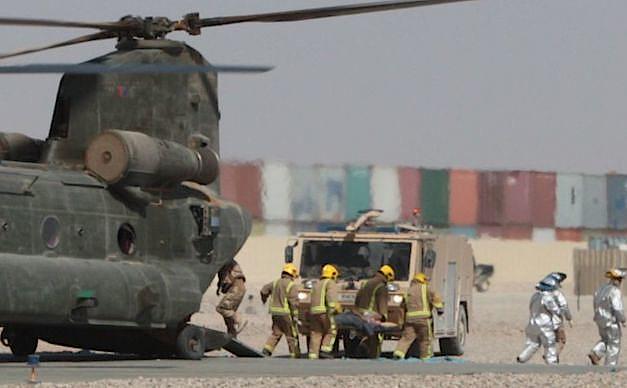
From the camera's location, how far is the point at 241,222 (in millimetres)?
24438

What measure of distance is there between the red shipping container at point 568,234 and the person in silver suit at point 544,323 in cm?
3624

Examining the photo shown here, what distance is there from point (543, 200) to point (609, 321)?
3219cm

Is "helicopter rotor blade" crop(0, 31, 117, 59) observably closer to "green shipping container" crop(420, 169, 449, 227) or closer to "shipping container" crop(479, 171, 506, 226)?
"green shipping container" crop(420, 169, 449, 227)

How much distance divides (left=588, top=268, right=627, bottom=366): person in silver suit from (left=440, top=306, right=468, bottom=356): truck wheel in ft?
12.8

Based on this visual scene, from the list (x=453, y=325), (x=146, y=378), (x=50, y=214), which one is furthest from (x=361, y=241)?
(x=146, y=378)

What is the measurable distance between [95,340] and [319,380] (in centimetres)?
648

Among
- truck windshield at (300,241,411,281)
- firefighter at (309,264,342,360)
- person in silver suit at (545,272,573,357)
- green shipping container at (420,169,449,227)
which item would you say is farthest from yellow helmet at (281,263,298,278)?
green shipping container at (420,169,449,227)

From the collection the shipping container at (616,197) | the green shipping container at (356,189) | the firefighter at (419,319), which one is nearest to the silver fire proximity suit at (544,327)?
the firefighter at (419,319)

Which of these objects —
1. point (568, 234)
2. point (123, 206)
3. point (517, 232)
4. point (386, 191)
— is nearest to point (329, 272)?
point (123, 206)

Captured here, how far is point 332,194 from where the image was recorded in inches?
1772

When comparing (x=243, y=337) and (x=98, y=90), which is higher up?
(x=98, y=90)

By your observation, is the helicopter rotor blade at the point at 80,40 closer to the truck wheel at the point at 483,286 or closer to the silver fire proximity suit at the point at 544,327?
the silver fire proximity suit at the point at 544,327

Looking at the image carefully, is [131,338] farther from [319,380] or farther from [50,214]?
[319,380]

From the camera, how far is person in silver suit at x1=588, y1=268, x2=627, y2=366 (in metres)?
25.8
